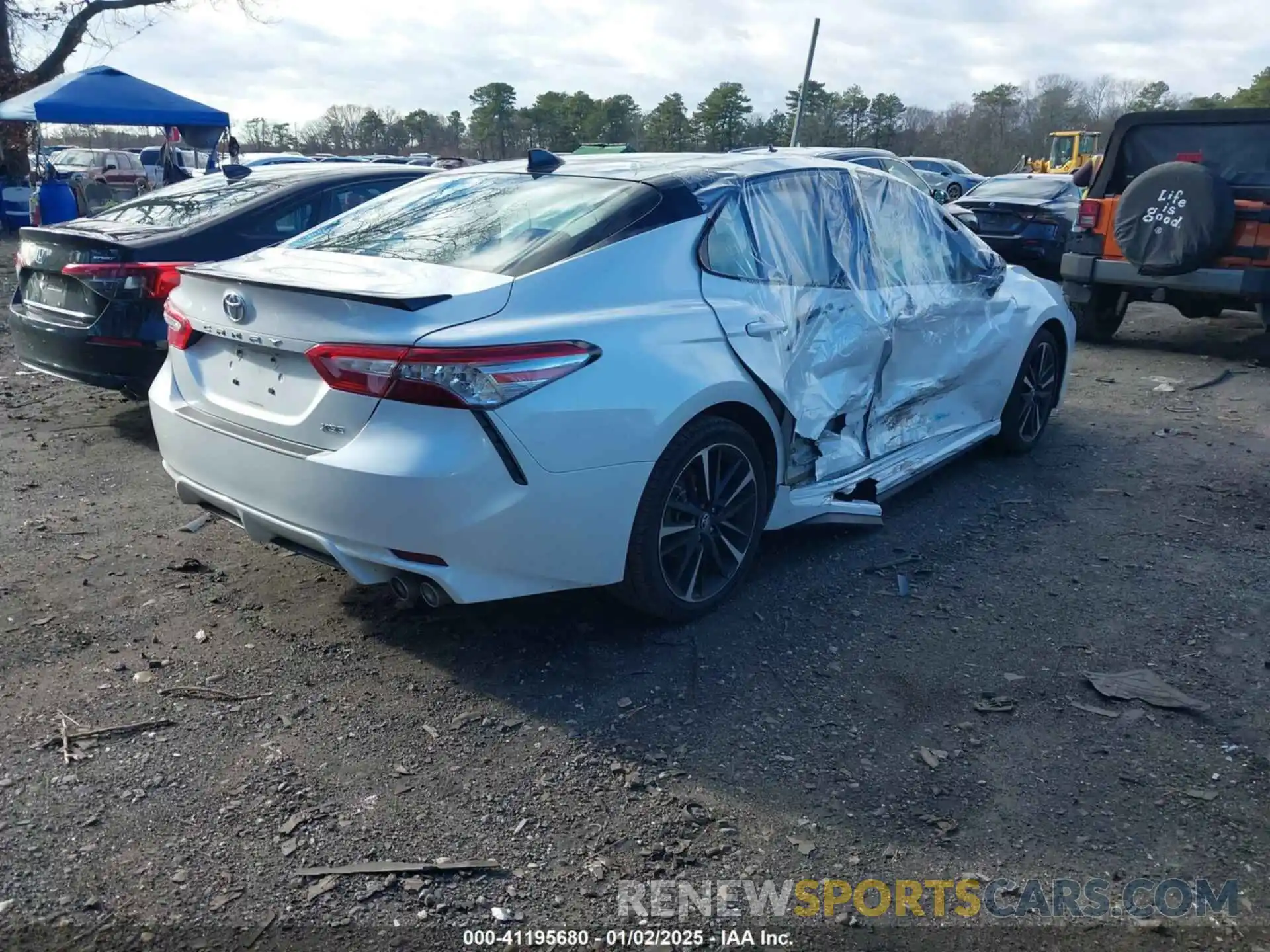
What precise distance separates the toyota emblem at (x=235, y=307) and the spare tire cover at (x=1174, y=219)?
7483 mm

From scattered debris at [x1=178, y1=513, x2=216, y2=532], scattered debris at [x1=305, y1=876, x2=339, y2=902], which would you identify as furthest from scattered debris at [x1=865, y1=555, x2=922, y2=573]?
scattered debris at [x1=178, y1=513, x2=216, y2=532]

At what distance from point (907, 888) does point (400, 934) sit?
121 centimetres

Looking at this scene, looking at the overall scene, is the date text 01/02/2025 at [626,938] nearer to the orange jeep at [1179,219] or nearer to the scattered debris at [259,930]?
the scattered debris at [259,930]

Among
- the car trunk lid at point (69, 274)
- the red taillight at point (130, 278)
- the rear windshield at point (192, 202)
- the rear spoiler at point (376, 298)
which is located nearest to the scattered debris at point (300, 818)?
the rear spoiler at point (376, 298)

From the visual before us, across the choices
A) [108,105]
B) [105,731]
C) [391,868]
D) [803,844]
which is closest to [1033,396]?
[803,844]

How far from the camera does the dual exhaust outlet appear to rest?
3234 millimetres

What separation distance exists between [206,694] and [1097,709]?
2835 millimetres

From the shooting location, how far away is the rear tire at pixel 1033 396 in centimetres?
588

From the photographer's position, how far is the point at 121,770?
2.99m

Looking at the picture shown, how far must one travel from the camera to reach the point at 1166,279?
8727 mm

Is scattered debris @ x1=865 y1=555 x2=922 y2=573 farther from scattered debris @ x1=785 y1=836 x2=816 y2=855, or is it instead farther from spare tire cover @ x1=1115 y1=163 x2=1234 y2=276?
spare tire cover @ x1=1115 y1=163 x2=1234 y2=276

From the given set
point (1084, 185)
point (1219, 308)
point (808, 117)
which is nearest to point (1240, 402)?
point (1219, 308)

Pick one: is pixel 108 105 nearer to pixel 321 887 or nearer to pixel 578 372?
pixel 578 372

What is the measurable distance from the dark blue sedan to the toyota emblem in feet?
35.2
